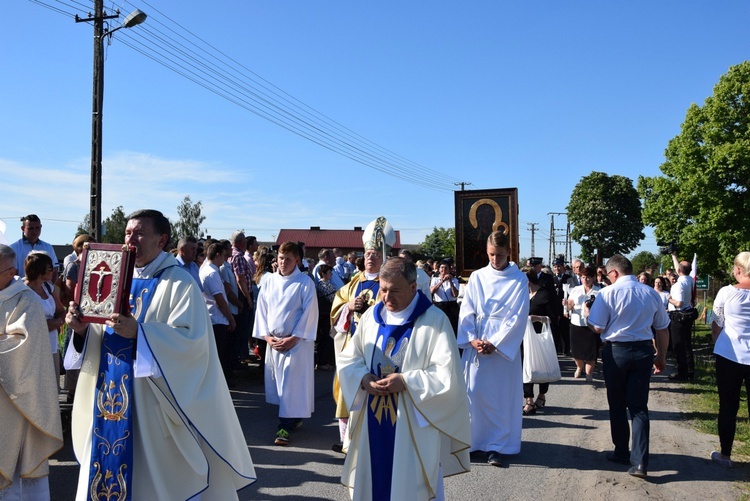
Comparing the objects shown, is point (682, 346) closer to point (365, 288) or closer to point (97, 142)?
point (365, 288)

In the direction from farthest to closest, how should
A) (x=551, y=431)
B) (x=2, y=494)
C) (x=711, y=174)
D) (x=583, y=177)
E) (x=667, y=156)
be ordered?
(x=583, y=177) < (x=667, y=156) < (x=711, y=174) < (x=551, y=431) < (x=2, y=494)

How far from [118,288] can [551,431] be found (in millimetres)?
5695

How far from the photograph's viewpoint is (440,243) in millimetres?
74500

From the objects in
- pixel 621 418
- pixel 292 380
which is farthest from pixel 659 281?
pixel 292 380

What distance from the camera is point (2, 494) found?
166 inches

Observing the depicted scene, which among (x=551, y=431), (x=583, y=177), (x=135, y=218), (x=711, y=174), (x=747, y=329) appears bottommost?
(x=551, y=431)

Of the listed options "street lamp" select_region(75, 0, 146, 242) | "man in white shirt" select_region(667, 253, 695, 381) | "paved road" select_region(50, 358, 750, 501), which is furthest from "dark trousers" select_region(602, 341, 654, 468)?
"street lamp" select_region(75, 0, 146, 242)

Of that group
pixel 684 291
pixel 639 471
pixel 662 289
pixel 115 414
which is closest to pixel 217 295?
pixel 115 414

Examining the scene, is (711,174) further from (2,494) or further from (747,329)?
(2,494)

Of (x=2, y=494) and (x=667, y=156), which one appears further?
(x=667, y=156)

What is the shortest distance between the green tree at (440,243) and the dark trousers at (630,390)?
64.0 m

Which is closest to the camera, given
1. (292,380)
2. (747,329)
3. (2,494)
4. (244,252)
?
(2,494)

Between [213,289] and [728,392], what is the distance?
609 cm

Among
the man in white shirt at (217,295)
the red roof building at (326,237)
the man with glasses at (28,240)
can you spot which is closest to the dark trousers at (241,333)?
the man in white shirt at (217,295)
